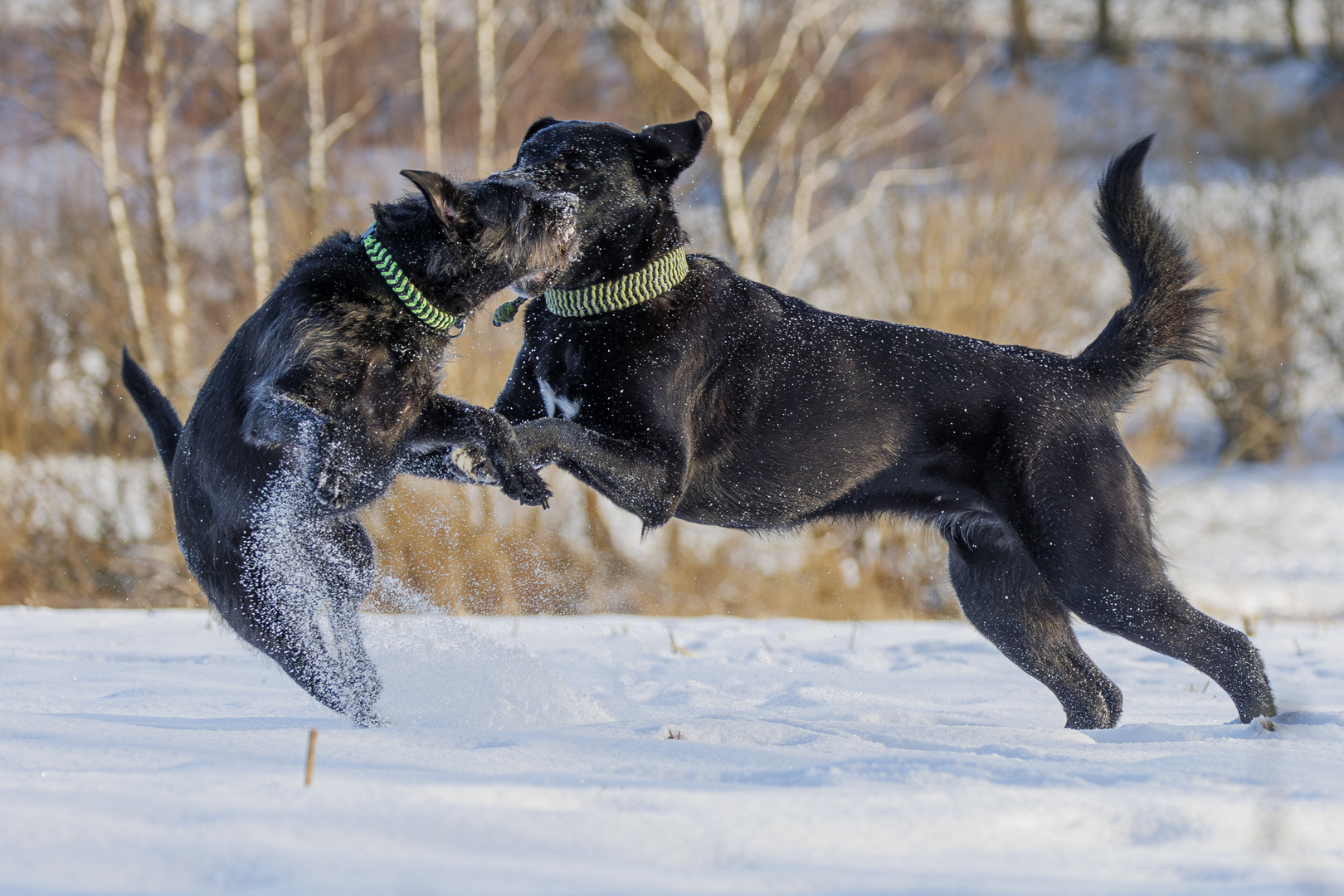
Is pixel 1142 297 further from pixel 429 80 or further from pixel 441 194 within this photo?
pixel 429 80

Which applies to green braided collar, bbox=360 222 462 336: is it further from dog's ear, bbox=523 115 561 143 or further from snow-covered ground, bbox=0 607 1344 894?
snow-covered ground, bbox=0 607 1344 894

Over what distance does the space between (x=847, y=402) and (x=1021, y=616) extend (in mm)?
1030

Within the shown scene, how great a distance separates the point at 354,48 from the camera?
14523mm

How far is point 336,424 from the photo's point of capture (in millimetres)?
3020

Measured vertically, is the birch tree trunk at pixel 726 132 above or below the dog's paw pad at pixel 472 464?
above

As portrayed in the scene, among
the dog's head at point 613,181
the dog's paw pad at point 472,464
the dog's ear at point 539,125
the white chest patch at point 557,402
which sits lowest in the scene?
the dog's paw pad at point 472,464

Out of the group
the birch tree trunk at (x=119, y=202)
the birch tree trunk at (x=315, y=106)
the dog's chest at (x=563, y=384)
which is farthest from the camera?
the birch tree trunk at (x=315, y=106)

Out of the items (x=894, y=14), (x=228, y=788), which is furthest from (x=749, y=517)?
(x=894, y=14)

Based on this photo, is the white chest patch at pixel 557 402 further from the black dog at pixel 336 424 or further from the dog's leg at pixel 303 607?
the dog's leg at pixel 303 607

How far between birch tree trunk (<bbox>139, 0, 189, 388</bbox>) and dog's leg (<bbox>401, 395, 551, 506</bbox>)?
850cm

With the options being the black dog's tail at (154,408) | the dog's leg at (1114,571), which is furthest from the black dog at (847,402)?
the black dog's tail at (154,408)

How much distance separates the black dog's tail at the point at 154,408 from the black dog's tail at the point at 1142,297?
9.66 ft

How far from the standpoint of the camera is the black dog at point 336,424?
301 centimetres

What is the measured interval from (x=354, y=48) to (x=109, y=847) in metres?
14.4
